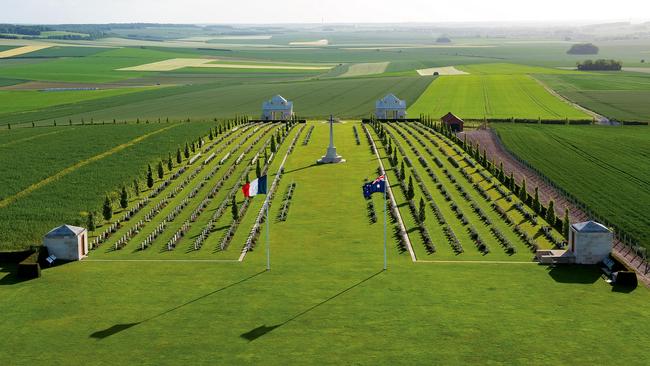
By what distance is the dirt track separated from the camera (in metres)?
46.4

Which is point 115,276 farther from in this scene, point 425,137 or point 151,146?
point 425,137

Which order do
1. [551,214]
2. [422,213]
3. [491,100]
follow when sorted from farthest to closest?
[491,100] → [422,213] → [551,214]

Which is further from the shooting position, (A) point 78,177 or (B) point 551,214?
(A) point 78,177

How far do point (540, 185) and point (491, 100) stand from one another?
3355 inches

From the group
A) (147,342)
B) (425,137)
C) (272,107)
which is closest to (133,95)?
(272,107)

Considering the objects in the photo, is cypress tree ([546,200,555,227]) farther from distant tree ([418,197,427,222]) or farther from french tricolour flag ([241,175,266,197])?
french tricolour flag ([241,175,266,197])

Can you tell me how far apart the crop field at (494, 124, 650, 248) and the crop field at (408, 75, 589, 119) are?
65.7 feet

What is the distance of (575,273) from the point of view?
1735 inches

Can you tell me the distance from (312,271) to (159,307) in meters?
9.91

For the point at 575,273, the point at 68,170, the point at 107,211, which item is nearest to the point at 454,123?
the point at 68,170

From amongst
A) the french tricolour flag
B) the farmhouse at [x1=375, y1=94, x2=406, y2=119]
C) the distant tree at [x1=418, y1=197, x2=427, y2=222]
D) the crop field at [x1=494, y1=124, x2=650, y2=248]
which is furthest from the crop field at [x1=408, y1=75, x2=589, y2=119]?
the french tricolour flag

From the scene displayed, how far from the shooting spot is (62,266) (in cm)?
4619

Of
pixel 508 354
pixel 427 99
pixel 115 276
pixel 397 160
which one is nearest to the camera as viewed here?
pixel 508 354

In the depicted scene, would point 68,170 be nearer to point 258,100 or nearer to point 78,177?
point 78,177
